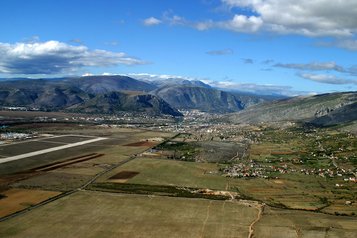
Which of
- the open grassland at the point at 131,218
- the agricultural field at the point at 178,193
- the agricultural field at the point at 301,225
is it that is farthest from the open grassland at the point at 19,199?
the agricultural field at the point at 301,225

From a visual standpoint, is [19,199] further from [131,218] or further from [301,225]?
[301,225]

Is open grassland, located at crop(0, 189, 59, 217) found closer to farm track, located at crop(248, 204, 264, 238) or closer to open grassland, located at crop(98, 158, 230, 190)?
open grassland, located at crop(98, 158, 230, 190)

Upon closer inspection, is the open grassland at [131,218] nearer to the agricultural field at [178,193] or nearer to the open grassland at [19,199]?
the agricultural field at [178,193]

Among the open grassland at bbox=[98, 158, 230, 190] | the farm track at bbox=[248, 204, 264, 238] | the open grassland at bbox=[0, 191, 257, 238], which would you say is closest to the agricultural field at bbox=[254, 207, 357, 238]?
the farm track at bbox=[248, 204, 264, 238]

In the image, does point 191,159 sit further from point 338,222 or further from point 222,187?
point 338,222

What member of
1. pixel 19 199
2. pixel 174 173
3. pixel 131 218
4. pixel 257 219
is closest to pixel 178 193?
pixel 131 218
